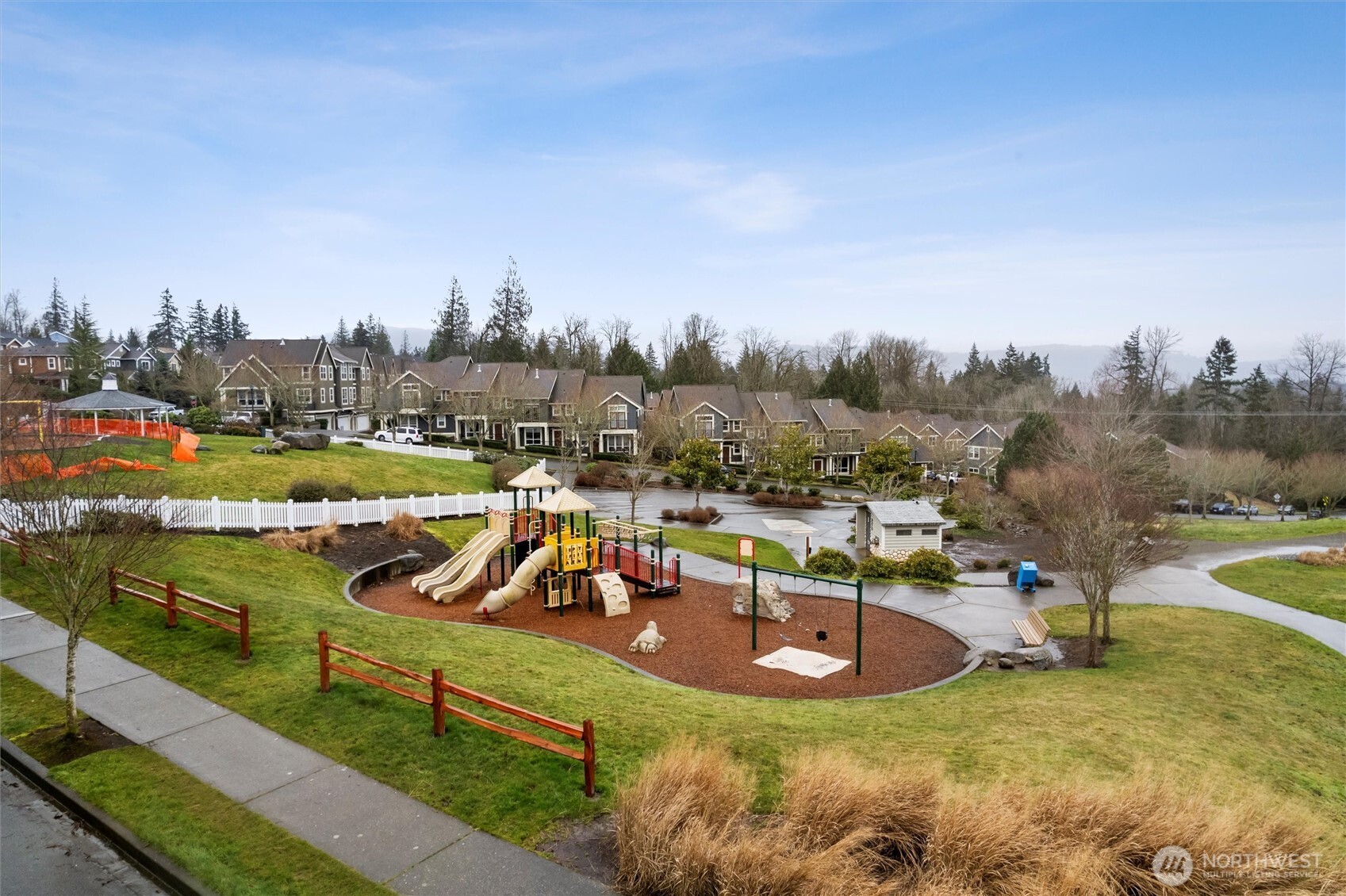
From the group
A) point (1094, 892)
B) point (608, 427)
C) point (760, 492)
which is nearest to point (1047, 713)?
point (1094, 892)

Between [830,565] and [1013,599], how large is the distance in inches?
219

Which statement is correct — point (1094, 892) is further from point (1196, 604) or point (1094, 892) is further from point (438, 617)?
point (1196, 604)

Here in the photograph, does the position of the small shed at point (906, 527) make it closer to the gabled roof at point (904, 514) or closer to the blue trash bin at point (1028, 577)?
the gabled roof at point (904, 514)

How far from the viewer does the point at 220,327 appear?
139 metres

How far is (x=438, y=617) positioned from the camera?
1658cm

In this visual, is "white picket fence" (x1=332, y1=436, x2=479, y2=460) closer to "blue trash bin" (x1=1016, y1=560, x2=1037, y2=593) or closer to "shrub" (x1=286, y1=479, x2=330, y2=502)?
"shrub" (x1=286, y1=479, x2=330, y2=502)

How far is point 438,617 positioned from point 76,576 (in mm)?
8533

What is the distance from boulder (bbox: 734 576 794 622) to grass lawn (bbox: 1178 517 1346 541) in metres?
23.7

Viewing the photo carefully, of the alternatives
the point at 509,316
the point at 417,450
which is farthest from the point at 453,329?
the point at 417,450

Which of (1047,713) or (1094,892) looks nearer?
(1094,892)

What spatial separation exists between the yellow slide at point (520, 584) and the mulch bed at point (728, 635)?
0.28 meters

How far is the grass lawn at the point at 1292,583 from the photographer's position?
18.8 m

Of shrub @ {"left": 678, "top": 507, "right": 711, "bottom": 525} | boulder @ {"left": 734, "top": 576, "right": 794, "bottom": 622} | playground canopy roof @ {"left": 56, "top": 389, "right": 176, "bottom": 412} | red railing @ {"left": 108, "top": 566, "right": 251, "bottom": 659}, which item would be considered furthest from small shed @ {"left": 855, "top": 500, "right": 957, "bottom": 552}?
playground canopy roof @ {"left": 56, "top": 389, "right": 176, "bottom": 412}

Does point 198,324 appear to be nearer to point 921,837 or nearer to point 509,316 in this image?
point 509,316
